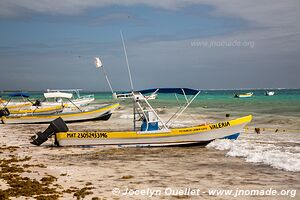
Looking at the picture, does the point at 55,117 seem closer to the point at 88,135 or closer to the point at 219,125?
the point at 88,135

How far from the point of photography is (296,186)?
1015 centimetres

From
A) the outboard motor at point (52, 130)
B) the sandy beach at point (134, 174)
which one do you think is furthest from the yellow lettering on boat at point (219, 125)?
the outboard motor at point (52, 130)

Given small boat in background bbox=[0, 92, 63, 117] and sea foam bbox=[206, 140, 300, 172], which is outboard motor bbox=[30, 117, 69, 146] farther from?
small boat in background bbox=[0, 92, 63, 117]

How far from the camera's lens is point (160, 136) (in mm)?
17125

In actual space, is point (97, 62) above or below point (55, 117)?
above

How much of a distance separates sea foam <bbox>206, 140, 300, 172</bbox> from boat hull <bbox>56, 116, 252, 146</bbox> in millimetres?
532

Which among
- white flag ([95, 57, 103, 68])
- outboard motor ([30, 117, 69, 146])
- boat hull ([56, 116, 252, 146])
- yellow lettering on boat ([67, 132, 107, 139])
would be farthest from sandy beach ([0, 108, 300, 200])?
white flag ([95, 57, 103, 68])

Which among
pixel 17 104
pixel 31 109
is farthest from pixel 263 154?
pixel 17 104

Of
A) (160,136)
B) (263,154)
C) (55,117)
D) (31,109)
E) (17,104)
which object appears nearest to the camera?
(263,154)

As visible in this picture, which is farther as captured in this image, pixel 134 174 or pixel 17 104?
pixel 17 104

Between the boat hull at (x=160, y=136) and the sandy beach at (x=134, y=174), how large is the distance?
1.37 ft

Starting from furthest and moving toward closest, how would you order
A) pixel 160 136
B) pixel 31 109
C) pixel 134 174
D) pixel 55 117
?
pixel 31 109
pixel 55 117
pixel 160 136
pixel 134 174

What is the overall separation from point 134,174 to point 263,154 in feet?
19.3

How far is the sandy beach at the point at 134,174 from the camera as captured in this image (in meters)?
9.41
